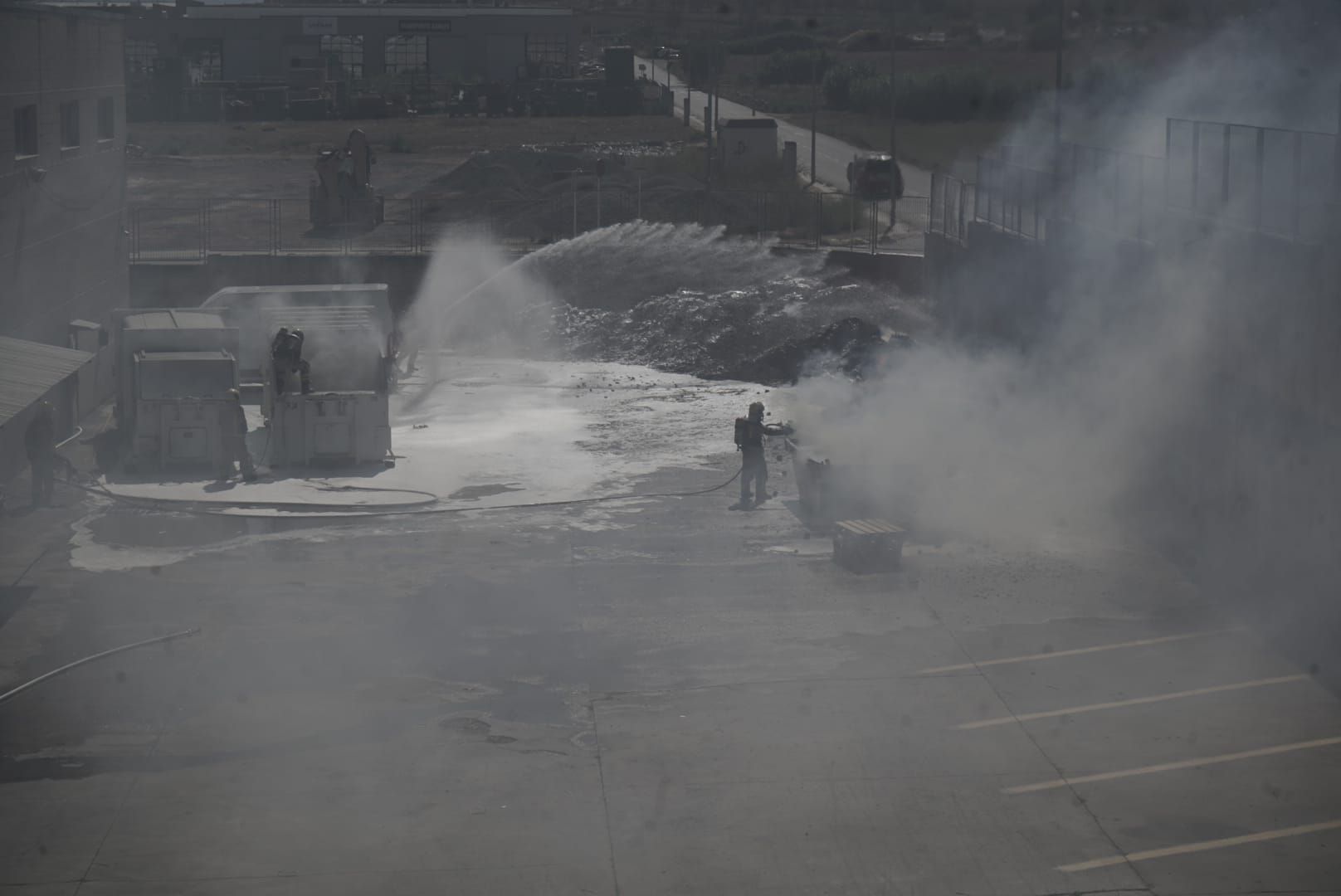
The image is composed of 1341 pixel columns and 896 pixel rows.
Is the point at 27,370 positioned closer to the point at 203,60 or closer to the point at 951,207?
the point at 951,207

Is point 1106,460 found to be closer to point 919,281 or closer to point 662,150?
point 919,281

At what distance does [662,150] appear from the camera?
59969mm

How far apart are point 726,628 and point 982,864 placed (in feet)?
16.8

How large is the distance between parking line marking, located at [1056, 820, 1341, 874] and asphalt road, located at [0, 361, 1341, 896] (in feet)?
0.08

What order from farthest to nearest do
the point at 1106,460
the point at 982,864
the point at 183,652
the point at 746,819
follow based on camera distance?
the point at 1106,460 < the point at 183,652 < the point at 746,819 < the point at 982,864

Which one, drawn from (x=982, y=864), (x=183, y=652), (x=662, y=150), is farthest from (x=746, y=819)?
(x=662, y=150)

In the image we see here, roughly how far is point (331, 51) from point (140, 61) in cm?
999

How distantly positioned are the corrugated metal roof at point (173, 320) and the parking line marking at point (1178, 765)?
1611 centimetres

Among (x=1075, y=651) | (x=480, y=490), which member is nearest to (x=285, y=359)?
(x=480, y=490)

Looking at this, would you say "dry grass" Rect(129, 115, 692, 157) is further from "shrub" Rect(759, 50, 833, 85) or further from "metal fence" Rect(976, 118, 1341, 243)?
"metal fence" Rect(976, 118, 1341, 243)

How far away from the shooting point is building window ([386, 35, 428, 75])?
8288cm

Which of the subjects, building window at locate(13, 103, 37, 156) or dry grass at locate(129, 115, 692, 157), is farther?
dry grass at locate(129, 115, 692, 157)

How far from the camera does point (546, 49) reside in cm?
8262

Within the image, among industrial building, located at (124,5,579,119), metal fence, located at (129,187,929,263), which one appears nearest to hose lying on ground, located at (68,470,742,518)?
metal fence, located at (129,187,929,263)
